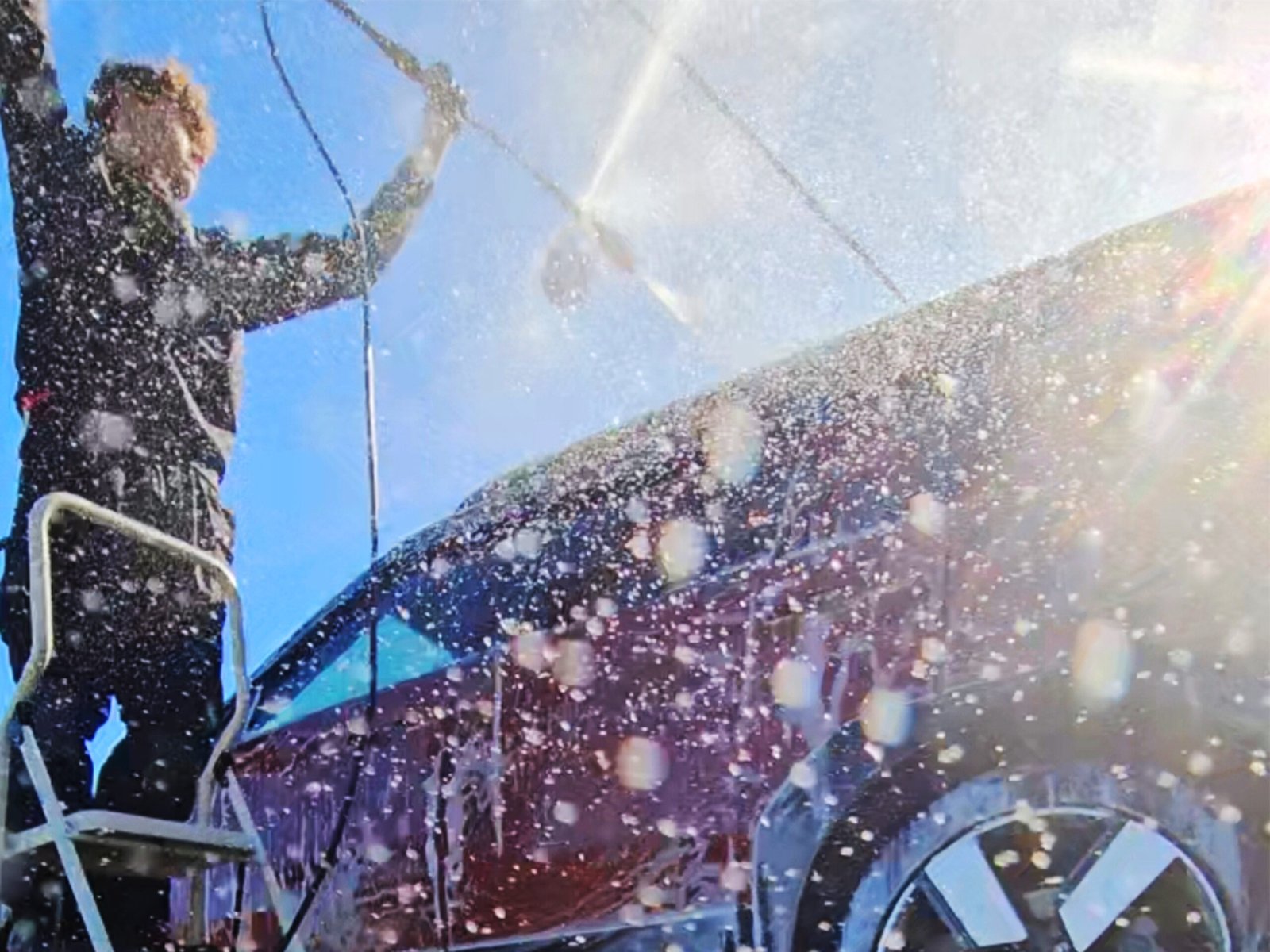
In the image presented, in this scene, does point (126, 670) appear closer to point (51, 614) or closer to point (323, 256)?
point (51, 614)

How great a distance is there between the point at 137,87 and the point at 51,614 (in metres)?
1.26

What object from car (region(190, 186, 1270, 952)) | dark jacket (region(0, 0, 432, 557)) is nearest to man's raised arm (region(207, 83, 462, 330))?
dark jacket (region(0, 0, 432, 557))

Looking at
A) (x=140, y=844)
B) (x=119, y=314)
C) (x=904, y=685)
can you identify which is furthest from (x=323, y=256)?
(x=904, y=685)

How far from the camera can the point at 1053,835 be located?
183cm

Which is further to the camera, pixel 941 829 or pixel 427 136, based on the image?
pixel 427 136

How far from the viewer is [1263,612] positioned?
73.1 inches

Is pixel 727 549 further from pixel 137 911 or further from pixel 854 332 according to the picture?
pixel 137 911

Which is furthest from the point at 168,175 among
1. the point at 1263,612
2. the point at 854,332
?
the point at 1263,612

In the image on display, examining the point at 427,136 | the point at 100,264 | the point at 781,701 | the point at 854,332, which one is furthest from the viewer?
the point at 427,136

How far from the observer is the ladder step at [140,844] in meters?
1.92

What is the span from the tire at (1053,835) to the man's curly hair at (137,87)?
1.99 meters

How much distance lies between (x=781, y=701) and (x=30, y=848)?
3.46 feet

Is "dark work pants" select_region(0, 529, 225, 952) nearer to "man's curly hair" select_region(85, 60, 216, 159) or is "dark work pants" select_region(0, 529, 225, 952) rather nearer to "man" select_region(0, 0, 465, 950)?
"man" select_region(0, 0, 465, 950)

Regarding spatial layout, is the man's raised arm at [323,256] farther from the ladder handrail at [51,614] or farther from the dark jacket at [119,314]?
the ladder handrail at [51,614]
